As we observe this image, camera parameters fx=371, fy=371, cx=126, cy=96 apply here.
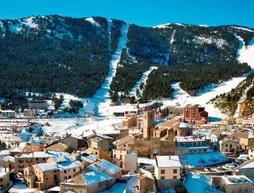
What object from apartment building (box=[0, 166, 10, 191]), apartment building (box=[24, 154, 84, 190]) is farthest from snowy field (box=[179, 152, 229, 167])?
apartment building (box=[0, 166, 10, 191])

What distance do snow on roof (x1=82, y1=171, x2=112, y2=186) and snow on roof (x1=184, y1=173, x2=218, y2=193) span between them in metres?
8.90

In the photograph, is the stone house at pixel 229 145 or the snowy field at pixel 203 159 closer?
the snowy field at pixel 203 159

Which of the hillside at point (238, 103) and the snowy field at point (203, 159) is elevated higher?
the hillside at point (238, 103)

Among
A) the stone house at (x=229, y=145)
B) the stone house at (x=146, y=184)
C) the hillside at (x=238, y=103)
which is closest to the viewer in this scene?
the stone house at (x=146, y=184)

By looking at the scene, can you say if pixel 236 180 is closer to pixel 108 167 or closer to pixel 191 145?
pixel 108 167

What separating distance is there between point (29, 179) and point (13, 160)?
7.23m

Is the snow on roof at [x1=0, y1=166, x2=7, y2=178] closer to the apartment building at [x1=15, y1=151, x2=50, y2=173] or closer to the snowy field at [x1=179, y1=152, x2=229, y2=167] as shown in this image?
the apartment building at [x1=15, y1=151, x2=50, y2=173]

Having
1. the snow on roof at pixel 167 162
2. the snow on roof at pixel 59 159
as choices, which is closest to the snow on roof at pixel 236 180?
the snow on roof at pixel 167 162

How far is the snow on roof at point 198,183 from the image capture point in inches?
1555

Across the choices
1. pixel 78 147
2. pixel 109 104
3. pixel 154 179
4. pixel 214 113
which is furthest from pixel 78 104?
pixel 154 179

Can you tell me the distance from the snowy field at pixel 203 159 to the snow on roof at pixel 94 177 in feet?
40.5

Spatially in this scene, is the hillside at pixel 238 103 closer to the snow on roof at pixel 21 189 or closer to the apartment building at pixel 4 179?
the snow on roof at pixel 21 189

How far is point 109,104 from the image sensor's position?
156 meters

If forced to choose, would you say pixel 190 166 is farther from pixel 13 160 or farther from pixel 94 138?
pixel 13 160
